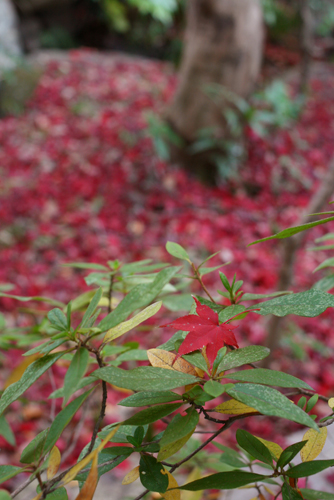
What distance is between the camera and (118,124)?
13.5ft

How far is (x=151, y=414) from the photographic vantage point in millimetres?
388

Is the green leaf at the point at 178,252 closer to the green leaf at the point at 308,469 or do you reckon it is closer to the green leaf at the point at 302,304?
the green leaf at the point at 302,304

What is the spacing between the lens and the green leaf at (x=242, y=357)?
15.1 inches

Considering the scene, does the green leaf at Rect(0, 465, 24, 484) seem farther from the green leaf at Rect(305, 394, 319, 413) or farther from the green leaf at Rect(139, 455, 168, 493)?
the green leaf at Rect(305, 394, 319, 413)

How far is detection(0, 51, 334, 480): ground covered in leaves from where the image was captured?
2.45 m

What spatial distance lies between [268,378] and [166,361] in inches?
4.6

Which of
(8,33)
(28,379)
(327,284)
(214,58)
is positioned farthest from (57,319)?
(8,33)

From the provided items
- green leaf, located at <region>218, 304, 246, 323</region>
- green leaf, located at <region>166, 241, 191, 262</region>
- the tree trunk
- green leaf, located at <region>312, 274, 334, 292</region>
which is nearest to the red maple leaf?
green leaf, located at <region>218, 304, 246, 323</region>

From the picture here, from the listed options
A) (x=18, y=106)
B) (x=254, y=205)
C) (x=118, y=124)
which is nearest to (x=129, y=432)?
(x=254, y=205)

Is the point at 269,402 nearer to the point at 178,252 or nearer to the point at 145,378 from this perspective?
the point at 145,378

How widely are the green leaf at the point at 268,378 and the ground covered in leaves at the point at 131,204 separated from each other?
67.6 inches

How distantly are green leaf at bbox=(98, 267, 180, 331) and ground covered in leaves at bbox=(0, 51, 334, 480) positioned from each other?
1751mm

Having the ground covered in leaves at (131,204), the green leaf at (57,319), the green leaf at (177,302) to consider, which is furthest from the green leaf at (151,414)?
the ground covered in leaves at (131,204)

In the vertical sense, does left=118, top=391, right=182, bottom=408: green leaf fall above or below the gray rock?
below
